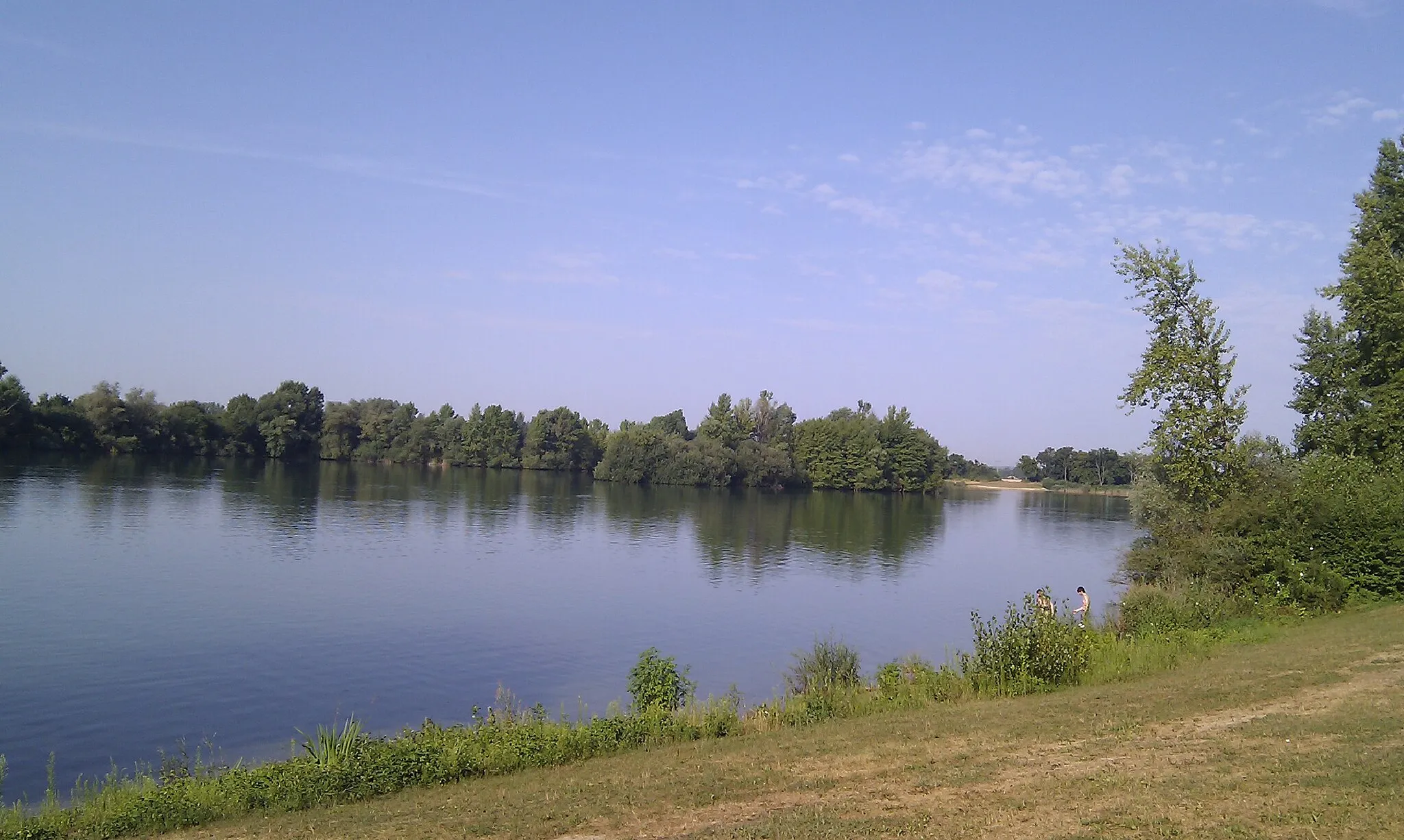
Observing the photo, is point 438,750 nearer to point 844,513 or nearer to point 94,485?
point 94,485

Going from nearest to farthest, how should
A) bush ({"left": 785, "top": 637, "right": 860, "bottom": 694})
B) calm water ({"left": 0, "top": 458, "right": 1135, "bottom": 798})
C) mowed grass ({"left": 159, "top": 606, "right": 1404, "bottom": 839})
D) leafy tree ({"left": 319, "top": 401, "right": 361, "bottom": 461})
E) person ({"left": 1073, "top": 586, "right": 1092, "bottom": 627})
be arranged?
mowed grass ({"left": 159, "top": 606, "right": 1404, "bottom": 839})
bush ({"left": 785, "top": 637, "right": 860, "bottom": 694})
calm water ({"left": 0, "top": 458, "right": 1135, "bottom": 798})
person ({"left": 1073, "top": 586, "right": 1092, "bottom": 627})
leafy tree ({"left": 319, "top": 401, "right": 361, "bottom": 461})

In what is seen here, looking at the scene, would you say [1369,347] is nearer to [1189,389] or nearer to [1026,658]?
[1189,389]

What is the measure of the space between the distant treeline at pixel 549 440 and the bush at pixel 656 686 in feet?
310

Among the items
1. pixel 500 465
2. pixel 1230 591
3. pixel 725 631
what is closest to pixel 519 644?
pixel 725 631

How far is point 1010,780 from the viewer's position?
915 centimetres

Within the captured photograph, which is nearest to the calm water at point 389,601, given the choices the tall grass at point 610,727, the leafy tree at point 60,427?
the tall grass at point 610,727

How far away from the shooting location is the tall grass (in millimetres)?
10641

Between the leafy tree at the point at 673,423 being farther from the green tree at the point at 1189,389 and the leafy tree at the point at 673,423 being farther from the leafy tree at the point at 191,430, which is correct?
the green tree at the point at 1189,389

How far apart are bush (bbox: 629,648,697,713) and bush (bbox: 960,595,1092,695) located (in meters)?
4.95

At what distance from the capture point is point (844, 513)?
8062 cm

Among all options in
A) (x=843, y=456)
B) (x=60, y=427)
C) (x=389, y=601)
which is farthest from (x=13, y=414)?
(x=843, y=456)

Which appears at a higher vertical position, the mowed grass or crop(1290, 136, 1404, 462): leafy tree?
crop(1290, 136, 1404, 462): leafy tree

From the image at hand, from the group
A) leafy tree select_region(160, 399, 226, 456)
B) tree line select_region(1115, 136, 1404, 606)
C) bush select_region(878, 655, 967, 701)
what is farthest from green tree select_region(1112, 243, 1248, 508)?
leafy tree select_region(160, 399, 226, 456)

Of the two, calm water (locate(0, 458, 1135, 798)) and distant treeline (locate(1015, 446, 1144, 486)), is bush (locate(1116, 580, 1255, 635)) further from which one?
distant treeline (locate(1015, 446, 1144, 486))
